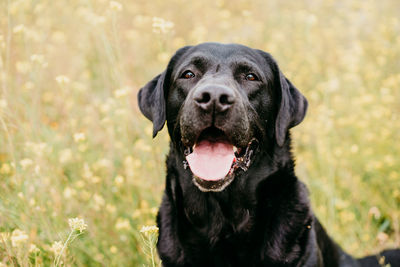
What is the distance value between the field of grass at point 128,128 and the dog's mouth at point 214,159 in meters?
0.51

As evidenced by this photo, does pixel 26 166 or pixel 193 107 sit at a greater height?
pixel 193 107

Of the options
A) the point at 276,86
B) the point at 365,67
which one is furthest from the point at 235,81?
the point at 365,67

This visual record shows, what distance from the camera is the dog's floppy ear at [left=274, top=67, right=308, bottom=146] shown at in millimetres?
2578

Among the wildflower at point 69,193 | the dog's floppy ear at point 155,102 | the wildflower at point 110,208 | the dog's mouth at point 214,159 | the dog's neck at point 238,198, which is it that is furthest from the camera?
the wildflower at point 110,208

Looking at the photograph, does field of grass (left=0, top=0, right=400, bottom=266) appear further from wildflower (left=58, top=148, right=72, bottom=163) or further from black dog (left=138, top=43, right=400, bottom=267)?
black dog (left=138, top=43, right=400, bottom=267)

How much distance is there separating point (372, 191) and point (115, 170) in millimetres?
2435

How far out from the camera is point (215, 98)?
7.05 feet

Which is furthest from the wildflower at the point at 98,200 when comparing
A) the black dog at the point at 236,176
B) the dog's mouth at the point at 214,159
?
the dog's mouth at the point at 214,159

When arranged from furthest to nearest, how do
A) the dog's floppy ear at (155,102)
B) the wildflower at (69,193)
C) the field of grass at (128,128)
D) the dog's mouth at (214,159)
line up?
the wildflower at (69,193) < the field of grass at (128,128) < the dog's floppy ear at (155,102) < the dog's mouth at (214,159)

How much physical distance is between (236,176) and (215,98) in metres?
0.60

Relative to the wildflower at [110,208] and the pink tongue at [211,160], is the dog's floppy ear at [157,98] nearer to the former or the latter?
the pink tongue at [211,160]

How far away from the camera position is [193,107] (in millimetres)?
2250

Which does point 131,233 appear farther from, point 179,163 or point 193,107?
point 193,107

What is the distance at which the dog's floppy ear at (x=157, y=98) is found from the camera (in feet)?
8.79
